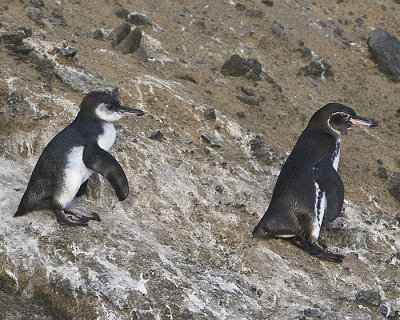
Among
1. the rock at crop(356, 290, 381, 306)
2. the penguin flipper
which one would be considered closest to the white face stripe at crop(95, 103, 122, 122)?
the penguin flipper

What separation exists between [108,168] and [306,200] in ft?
5.47

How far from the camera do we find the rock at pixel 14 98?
5766mm

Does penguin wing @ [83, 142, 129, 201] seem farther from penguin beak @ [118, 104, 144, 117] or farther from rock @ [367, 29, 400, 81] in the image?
rock @ [367, 29, 400, 81]

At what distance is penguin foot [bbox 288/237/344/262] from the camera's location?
4.98 m

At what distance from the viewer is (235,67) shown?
26.5 ft

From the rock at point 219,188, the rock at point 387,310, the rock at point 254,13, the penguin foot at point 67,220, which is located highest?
the rock at point 254,13

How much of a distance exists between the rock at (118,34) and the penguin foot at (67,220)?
3.55 m

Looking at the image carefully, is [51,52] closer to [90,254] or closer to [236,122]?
[236,122]

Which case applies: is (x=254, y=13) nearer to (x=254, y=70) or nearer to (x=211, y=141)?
(x=254, y=70)

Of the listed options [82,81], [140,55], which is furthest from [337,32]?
[82,81]

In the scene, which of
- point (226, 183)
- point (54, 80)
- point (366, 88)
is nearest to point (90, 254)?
point (226, 183)

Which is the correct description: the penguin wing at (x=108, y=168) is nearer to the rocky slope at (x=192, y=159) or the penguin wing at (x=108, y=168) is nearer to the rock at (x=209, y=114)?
the rocky slope at (x=192, y=159)

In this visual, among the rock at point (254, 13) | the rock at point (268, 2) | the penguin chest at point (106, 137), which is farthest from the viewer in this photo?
the rock at point (268, 2)

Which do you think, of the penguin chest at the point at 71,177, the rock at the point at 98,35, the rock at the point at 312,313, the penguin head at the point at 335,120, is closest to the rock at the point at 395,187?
the penguin head at the point at 335,120
